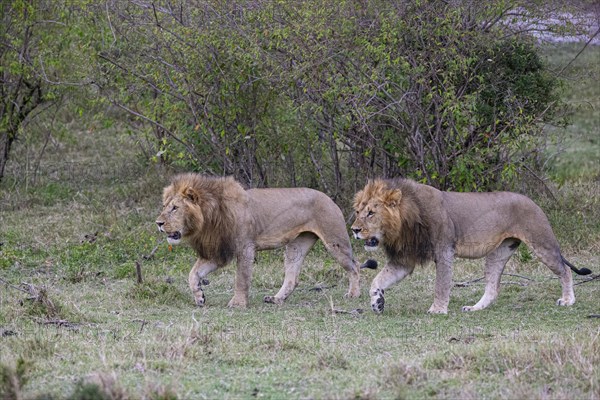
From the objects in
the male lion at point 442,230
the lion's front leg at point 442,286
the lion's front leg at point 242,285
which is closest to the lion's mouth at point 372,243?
the male lion at point 442,230

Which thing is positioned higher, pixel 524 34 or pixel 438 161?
pixel 524 34

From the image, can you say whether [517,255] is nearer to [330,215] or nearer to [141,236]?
[330,215]

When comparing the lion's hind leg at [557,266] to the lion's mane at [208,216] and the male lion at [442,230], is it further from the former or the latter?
the lion's mane at [208,216]

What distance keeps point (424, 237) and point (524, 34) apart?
14.9 ft

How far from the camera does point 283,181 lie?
13305 millimetres

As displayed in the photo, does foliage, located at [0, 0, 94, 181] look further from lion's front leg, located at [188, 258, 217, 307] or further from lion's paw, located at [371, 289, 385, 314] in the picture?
lion's paw, located at [371, 289, 385, 314]

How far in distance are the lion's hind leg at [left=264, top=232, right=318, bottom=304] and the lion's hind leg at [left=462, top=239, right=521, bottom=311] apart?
166cm

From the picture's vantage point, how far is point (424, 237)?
8.77 meters

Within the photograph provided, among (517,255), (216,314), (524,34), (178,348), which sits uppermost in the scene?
(524,34)

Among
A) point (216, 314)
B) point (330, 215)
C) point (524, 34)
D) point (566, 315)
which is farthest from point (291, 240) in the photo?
point (524, 34)

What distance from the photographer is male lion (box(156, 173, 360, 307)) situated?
360 inches

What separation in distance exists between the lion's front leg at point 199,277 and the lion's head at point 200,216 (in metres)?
0.07

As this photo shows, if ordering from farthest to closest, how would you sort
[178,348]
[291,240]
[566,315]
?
[291,240] < [566,315] < [178,348]

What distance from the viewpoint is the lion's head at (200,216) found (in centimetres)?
909
